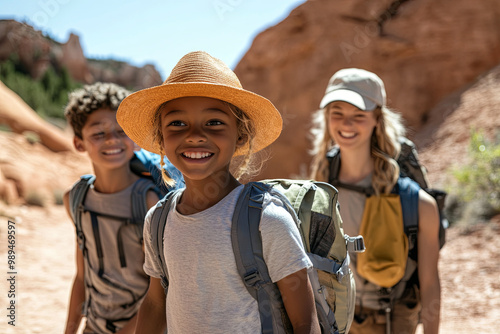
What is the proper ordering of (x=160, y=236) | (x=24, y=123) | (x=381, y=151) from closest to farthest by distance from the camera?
(x=160, y=236), (x=381, y=151), (x=24, y=123)

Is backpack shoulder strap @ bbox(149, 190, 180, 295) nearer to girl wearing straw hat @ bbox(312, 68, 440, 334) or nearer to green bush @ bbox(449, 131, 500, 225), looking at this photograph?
girl wearing straw hat @ bbox(312, 68, 440, 334)

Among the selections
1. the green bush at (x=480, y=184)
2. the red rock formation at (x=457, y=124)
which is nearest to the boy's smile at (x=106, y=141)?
the green bush at (x=480, y=184)

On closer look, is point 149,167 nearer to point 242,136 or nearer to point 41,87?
point 242,136

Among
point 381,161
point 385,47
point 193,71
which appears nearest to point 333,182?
point 381,161

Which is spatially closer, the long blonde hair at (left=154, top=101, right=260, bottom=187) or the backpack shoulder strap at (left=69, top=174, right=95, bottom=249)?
the long blonde hair at (left=154, top=101, right=260, bottom=187)

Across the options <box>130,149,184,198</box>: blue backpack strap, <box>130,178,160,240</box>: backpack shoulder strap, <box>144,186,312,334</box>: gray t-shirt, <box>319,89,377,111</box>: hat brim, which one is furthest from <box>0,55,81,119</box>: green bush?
<box>144,186,312,334</box>: gray t-shirt

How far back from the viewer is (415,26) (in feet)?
38.4

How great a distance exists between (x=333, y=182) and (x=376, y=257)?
1.79ft

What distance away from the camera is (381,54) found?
11984 mm

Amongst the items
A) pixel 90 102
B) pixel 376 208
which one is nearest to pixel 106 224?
pixel 90 102

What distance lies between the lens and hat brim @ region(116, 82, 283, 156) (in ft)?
5.21

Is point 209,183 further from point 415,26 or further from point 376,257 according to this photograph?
point 415,26

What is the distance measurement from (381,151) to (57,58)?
45681 millimetres

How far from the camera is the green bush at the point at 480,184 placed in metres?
6.68
